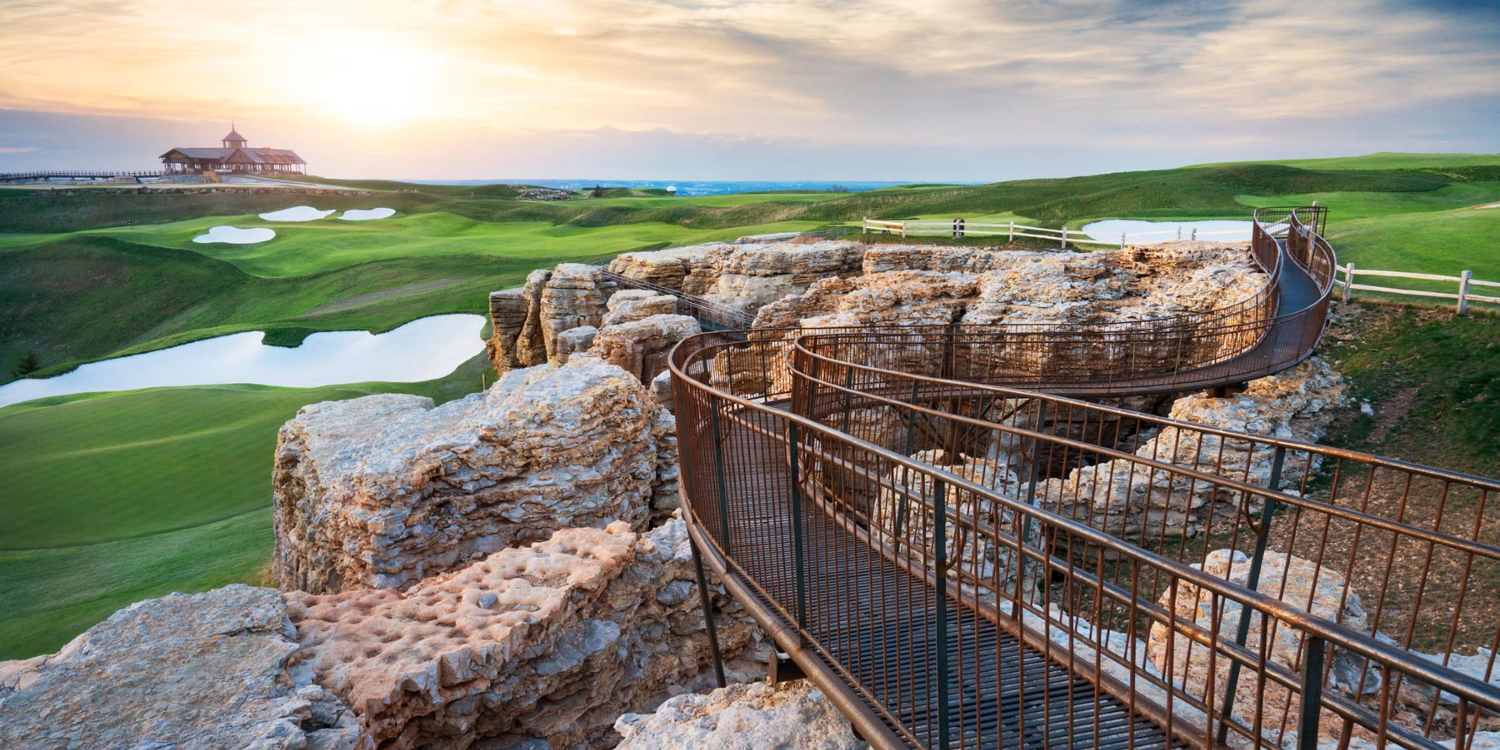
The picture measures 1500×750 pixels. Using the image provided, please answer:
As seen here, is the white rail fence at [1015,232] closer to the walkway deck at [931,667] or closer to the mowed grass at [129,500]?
the walkway deck at [931,667]

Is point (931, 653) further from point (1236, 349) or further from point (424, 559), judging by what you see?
point (1236, 349)

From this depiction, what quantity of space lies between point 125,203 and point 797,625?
102 meters

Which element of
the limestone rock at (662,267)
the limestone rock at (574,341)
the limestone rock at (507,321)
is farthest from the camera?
the limestone rock at (507,321)

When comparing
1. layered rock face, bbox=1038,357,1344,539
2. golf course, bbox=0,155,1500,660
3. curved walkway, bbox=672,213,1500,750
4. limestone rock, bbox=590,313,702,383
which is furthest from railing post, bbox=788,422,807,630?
limestone rock, bbox=590,313,702,383

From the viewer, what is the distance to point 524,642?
6.34 m

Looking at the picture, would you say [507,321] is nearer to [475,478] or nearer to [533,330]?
[533,330]

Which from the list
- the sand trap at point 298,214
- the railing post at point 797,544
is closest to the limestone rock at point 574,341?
the railing post at point 797,544

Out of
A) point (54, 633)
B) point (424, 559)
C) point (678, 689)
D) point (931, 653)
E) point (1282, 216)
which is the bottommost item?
point (54, 633)

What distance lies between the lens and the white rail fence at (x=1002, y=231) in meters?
28.6

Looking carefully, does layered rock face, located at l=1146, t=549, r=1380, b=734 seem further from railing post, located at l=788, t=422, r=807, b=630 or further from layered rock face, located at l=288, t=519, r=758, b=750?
layered rock face, located at l=288, t=519, r=758, b=750

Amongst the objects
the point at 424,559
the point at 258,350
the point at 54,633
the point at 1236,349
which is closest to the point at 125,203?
the point at 258,350

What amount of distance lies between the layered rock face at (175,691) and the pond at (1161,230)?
28.6 m

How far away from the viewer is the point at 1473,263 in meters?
20.7

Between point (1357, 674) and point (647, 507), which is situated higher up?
point (1357, 674)
